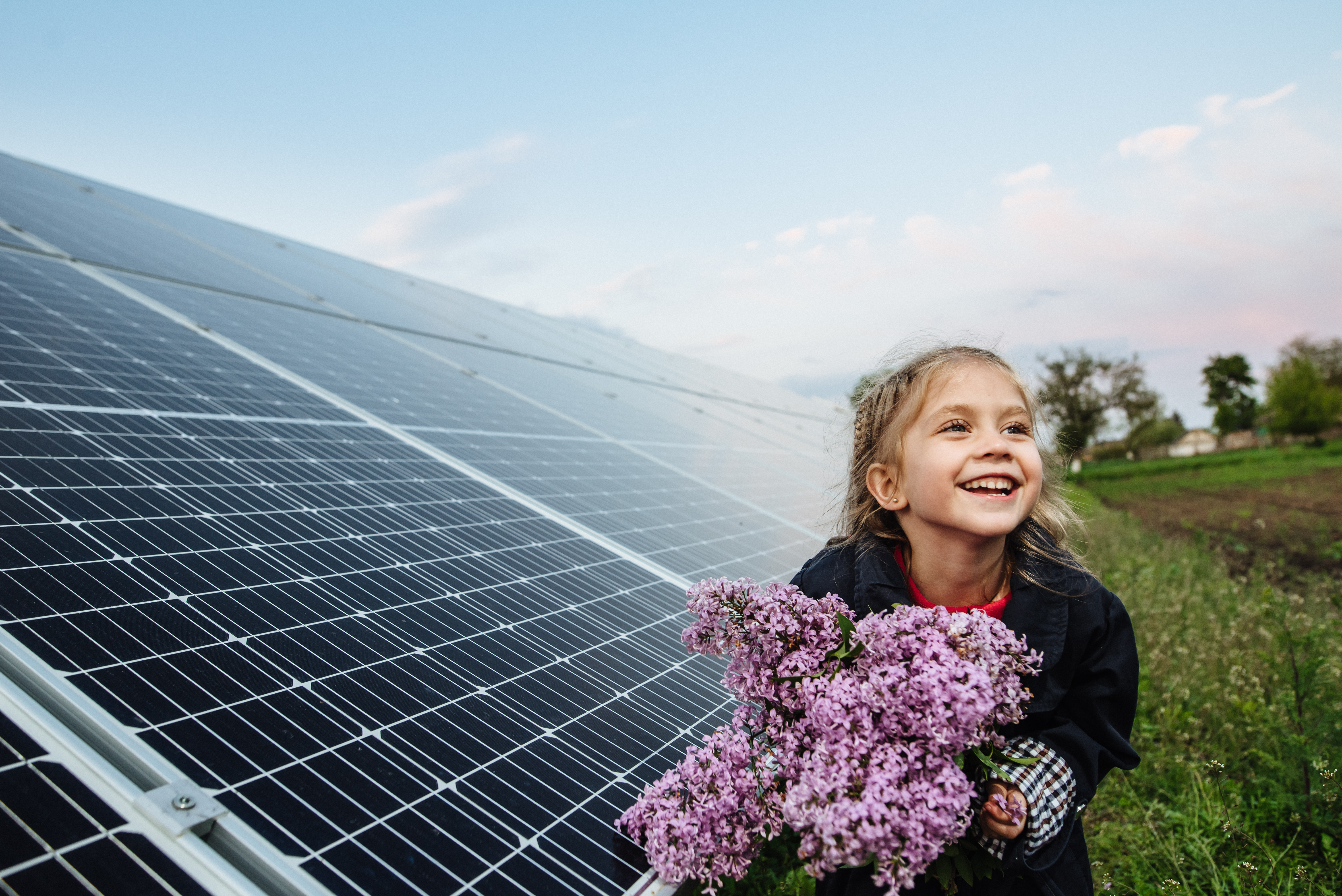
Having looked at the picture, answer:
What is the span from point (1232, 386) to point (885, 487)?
13400cm

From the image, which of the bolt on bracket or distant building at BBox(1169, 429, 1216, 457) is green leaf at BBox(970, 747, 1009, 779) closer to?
the bolt on bracket

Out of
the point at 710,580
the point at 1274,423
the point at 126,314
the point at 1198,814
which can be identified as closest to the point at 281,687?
the point at 710,580

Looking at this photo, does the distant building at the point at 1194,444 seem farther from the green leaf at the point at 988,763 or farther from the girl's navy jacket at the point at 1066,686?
the green leaf at the point at 988,763

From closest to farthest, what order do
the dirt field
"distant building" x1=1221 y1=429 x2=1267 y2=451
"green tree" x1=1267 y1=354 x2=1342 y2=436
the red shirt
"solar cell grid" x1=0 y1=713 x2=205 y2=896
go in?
"solar cell grid" x1=0 y1=713 x2=205 y2=896 → the red shirt → the dirt field → "green tree" x1=1267 y1=354 x2=1342 y2=436 → "distant building" x1=1221 y1=429 x2=1267 y2=451

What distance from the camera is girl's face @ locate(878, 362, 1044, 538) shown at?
2.63 m

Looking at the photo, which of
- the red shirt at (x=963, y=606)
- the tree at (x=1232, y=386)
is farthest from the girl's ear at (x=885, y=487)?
the tree at (x=1232, y=386)

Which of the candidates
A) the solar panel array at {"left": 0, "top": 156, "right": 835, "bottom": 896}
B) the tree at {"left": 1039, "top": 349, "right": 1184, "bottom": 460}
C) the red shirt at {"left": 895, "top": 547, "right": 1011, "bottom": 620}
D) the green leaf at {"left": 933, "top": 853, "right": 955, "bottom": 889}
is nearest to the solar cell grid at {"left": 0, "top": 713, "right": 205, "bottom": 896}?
the solar panel array at {"left": 0, "top": 156, "right": 835, "bottom": 896}

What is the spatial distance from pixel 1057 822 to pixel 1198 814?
3.74 metres

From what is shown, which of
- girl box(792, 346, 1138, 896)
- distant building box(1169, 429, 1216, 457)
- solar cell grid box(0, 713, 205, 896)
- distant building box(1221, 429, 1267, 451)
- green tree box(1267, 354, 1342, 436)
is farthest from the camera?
distant building box(1169, 429, 1216, 457)

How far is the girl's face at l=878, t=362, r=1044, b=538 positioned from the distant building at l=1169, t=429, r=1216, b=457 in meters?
95.5

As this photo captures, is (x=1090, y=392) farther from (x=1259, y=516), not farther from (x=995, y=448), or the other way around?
(x=995, y=448)

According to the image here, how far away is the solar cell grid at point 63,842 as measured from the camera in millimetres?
1660

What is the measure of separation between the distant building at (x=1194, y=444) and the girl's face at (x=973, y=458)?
9545 centimetres

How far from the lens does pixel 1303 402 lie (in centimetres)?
6962
